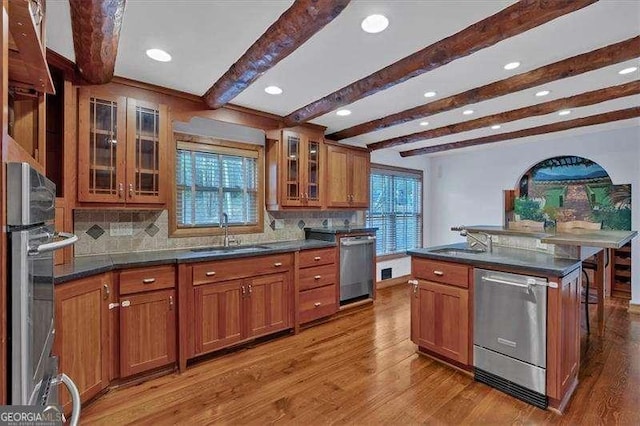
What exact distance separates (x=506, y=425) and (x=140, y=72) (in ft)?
12.1

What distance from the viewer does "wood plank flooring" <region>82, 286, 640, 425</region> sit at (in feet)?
6.81

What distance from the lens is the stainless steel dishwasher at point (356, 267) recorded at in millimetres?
4193

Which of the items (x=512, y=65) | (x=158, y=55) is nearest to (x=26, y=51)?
(x=158, y=55)

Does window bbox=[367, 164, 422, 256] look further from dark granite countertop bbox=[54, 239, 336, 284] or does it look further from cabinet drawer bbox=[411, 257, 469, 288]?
dark granite countertop bbox=[54, 239, 336, 284]

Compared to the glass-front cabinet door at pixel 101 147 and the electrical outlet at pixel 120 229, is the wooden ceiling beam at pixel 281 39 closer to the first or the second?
the glass-front cabinet door at pixel 101 147

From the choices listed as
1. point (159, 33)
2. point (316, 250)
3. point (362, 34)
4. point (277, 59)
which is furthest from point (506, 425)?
point (159, 33)

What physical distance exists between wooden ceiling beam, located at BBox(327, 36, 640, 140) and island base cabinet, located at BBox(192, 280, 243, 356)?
8.64ft

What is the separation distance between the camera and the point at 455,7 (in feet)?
5.82

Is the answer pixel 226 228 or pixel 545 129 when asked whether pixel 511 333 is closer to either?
pixel 226 228

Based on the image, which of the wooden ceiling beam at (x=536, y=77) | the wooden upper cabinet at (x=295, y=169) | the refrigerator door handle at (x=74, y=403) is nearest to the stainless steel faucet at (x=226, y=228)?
Answer: the wooden upper cabinet at (x=295, y=169)

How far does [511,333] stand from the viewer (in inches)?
90.9

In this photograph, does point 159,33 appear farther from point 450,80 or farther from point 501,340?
point 501,340

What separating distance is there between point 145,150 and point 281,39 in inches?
64.4

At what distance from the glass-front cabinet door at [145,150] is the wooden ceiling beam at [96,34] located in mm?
379
